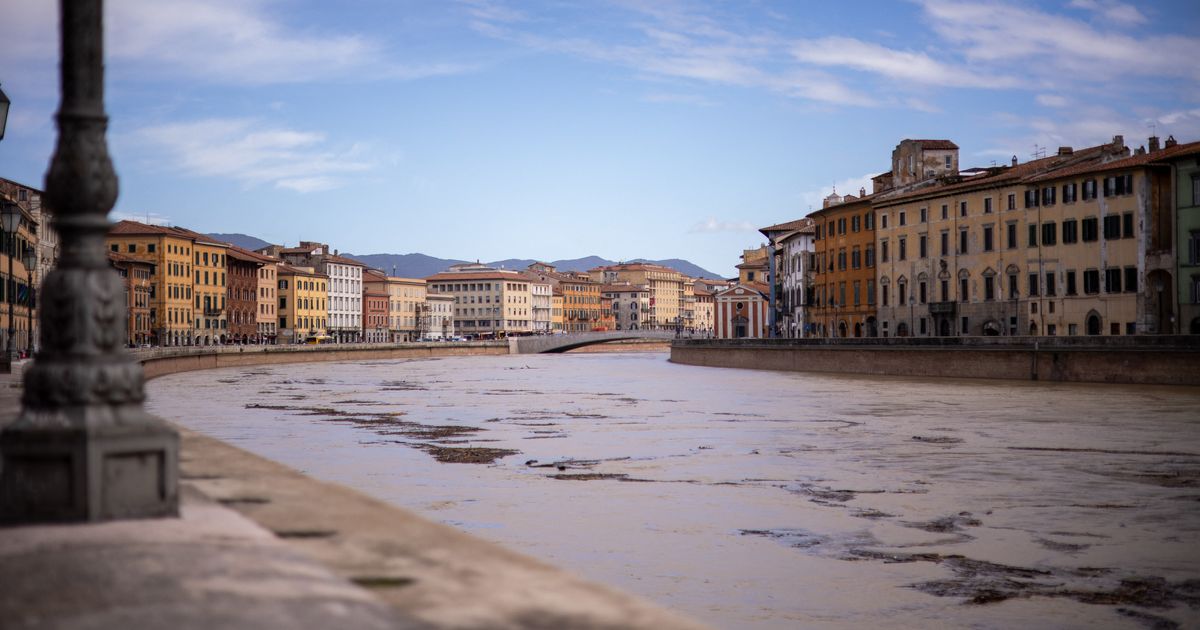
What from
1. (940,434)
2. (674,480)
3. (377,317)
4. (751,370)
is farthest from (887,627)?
(377,317)

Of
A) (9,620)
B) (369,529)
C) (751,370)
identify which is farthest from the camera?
(751,370)

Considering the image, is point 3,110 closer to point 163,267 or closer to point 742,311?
point 163,267

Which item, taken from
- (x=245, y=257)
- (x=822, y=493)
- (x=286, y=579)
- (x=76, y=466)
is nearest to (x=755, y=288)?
(x=245, y=257)

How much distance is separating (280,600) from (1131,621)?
8736 millimetres

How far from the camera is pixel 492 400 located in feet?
152

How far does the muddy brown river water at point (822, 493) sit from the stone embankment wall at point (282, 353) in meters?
28.2

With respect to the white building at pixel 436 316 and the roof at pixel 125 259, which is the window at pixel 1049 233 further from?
the white building at pixel 436 316

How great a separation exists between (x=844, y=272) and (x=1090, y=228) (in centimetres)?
2770

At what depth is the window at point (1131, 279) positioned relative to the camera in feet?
188

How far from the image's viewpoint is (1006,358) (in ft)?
173

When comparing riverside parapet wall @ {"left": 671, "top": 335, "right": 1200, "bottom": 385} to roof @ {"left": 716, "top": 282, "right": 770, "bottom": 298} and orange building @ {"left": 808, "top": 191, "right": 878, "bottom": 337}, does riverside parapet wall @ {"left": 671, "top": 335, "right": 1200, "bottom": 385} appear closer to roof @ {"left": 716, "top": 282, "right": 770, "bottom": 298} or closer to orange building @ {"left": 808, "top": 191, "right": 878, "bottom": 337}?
orange building @ {"left": 808, "top": 191, "right": 878, "bottom": 337}

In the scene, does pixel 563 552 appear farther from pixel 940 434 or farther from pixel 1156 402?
pixel 1156 402

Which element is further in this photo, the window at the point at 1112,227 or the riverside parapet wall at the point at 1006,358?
the window at the point at 1112,227

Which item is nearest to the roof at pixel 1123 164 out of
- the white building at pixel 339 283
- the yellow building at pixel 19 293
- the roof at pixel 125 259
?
the yellow building at pixel 19 293
